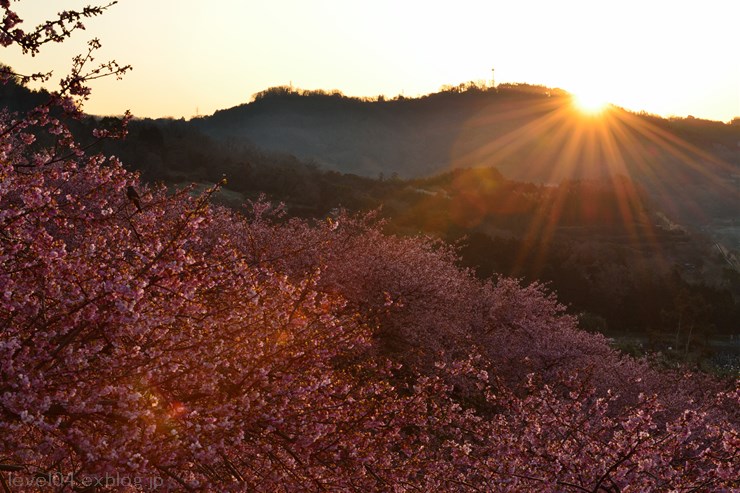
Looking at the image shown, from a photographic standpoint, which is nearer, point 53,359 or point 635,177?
point 53,359

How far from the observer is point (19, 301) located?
6.24m

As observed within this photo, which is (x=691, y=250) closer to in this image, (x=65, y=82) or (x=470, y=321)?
(x=470, y=321)

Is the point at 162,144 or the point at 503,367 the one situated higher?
the point at 162,144

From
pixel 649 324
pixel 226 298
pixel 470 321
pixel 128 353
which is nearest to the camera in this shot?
pixel 128 353

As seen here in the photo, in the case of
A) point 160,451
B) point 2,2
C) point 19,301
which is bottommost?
point 160,451

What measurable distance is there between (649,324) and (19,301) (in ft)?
159

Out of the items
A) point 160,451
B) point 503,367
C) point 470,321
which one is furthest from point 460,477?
point 470,321

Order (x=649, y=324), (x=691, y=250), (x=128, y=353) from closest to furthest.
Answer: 1. (x=128, y=353)
2. (x=649, y=324)
3. (x=691, y=250)

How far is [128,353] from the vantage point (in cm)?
619

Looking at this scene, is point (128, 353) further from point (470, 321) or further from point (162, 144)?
point (162, 144)

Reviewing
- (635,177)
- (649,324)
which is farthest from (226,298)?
(635,177)

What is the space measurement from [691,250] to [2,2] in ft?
240

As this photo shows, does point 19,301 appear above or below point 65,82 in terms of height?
below

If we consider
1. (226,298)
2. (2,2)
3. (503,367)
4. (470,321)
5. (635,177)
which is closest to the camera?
(2,2)
